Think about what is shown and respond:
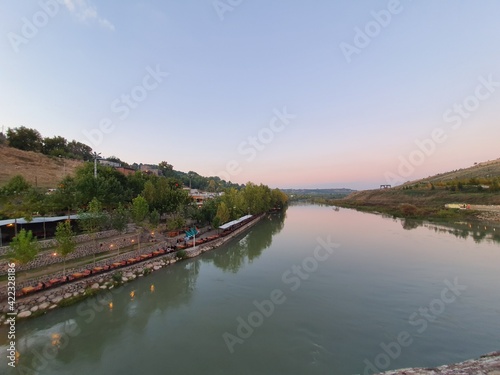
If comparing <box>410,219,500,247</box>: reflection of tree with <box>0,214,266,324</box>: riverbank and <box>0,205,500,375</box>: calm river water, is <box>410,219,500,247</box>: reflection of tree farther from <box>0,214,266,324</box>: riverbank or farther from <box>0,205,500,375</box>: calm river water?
<box>0,214,266,324</box>: riverbank

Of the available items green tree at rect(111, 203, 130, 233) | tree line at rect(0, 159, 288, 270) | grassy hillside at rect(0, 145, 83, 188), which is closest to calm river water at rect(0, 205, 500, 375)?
tree line at rect(0, 159, 288, 270)

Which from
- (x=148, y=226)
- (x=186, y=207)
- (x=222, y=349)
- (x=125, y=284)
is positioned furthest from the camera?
(x=186, y=207)

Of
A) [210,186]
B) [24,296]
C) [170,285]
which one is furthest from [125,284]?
[210,186]

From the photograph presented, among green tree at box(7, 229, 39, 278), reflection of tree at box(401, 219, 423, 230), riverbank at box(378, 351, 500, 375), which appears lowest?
reflection of tree at box(401, 219, 423, 230)

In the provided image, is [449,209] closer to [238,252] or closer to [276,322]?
[238,252]

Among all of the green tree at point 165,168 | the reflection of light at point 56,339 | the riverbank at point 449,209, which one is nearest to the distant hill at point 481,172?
the riverbank at point 449,209

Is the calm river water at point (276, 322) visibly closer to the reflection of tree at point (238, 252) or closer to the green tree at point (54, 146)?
the reflection of tree at point (238, 252)

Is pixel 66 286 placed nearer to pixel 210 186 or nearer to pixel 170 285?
pixel 170 285
